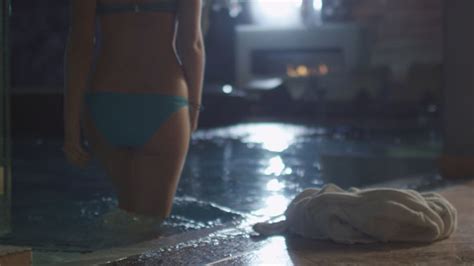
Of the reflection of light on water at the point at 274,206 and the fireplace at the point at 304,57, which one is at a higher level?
the reflection of light on water at the point at 274,206

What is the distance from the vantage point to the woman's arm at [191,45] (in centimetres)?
385

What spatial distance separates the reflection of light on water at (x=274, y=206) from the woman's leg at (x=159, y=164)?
884 mm

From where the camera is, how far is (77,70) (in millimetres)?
3660

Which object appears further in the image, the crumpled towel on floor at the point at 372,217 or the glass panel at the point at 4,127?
the crumpled towel on floor at the point at 372,217

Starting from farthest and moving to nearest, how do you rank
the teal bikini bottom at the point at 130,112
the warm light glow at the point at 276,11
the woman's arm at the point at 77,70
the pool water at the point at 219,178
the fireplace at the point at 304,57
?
the warm light glow at the point at 276,11 → the fireplace at the point at 304,57 → the pool water at the point at 219,178 → the teal bikini bottom at the point at 130,112 → the woman's arm at the point at 77,70

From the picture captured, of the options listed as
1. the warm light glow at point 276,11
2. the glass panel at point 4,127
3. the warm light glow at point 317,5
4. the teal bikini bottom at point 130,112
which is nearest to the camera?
the glass panel at point 4,127

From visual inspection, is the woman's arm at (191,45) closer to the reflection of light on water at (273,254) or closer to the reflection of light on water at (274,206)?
the reflection of light on water at (273,254)

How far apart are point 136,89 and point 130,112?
4.2 inches

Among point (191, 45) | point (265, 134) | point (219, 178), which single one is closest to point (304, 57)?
point (265, 134)

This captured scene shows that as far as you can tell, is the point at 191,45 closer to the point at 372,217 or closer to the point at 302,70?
the point at 372,217

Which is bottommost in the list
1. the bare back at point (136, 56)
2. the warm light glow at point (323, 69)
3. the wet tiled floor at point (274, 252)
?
the warm light glow at point (323, 69)

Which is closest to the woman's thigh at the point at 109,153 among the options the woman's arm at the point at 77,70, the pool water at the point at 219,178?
the woman's arm at the point at 77,70

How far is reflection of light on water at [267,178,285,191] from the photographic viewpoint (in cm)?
604

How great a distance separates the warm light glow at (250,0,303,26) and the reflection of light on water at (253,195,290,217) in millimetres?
11466
